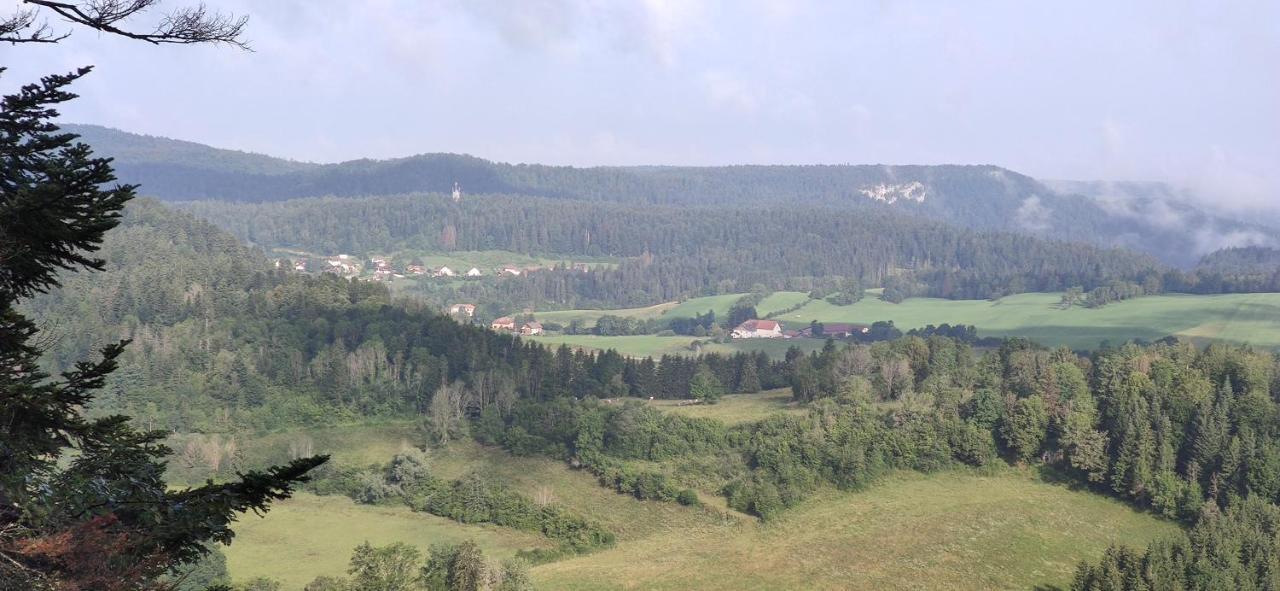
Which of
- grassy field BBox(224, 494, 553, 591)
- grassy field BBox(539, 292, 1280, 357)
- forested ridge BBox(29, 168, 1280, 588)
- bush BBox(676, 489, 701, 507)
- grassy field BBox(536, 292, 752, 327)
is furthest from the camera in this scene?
grassy field BBox(536, 292, 752, 327)

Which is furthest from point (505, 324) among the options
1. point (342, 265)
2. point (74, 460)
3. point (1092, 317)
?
point (74, 460)

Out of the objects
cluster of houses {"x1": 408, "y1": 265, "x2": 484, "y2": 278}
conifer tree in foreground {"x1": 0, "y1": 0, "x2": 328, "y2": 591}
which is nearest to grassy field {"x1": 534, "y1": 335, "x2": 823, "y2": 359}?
cluster of houses {"x1": 408, "y1": 265, "x2": 484, "y2": 278}

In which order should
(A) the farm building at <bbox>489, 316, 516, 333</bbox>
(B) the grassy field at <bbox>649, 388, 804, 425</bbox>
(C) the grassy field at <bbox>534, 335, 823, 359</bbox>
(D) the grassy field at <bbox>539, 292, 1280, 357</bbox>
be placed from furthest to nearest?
(A) the farm building at <bbox>489, 316, 516, 333</bbox> → (C) the grassy field at <bbox>534, 335, 823, 359</bbox> → (D) the grassy field at <bbox>539, 292, 1280, 357</bbox> → (B) the grassy field at <bbox>649, 388, 804, 425</bbox>

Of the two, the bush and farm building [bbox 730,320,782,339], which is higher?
farm building [bbox 730,320,782,339]

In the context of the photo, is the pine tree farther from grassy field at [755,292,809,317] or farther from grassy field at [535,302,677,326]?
grassy field at [755,292,809,317]

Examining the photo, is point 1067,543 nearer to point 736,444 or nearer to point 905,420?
point 905,420

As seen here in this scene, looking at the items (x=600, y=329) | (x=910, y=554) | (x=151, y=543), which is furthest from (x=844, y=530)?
(x=600, y=329)
